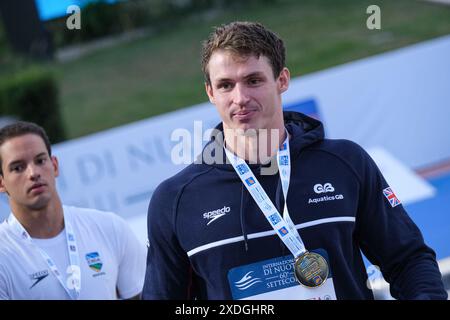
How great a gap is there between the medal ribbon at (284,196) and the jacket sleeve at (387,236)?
0.30 metres

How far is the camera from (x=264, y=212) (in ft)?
8.63

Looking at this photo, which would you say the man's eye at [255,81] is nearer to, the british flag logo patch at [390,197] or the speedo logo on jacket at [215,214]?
the speedo logo on jacket at [215,214]

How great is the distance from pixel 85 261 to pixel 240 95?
1486mm

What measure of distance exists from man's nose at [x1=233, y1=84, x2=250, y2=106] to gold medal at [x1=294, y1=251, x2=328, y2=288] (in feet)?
1.94

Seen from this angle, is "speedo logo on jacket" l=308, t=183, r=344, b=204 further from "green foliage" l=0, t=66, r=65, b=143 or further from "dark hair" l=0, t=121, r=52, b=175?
"green foliage" l=0, t=66, r=65, b=143

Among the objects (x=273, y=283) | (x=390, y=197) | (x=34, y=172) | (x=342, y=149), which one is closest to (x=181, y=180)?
(x=273, y=283)

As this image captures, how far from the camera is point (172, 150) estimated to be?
7324 millimetres

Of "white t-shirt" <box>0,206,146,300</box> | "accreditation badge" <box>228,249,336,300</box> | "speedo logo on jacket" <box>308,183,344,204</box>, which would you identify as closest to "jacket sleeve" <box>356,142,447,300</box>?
"speedo logo on jacket" <box>308,183,344,204</box>

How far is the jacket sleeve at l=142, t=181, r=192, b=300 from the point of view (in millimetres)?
2713

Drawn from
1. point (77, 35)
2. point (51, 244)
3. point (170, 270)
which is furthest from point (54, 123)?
point (170, 270)

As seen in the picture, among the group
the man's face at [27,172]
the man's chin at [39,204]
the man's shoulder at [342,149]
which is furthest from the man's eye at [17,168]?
the man's shoulder at [342,149]

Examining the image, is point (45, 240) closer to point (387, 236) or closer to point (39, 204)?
point (39, 204)

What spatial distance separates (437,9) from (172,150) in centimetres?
986

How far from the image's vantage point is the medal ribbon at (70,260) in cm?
351
